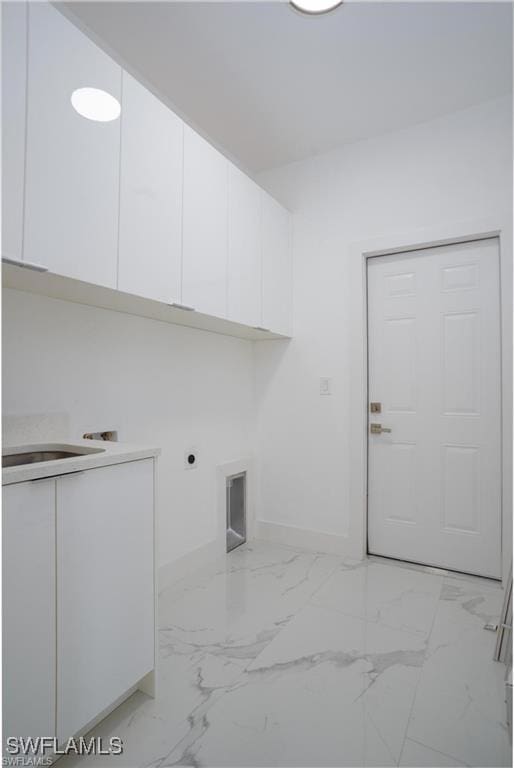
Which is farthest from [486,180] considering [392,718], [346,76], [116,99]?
[392,718]

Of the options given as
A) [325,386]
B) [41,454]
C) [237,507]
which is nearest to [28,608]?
[41,454]

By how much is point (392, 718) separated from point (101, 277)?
5.69 ft

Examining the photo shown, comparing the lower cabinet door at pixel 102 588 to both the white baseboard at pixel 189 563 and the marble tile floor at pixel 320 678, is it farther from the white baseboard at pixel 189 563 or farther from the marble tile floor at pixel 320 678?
the white baseboard at pixel 189 563

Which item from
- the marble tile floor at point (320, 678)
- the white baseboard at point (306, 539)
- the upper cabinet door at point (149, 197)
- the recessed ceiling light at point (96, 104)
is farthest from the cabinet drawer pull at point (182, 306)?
the white baseboard at point (306, 539)

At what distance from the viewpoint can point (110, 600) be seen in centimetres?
121

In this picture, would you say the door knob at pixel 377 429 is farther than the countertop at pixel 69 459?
Yes

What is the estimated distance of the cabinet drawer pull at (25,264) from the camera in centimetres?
113

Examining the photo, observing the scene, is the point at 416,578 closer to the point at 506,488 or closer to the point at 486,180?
the point at 506,488

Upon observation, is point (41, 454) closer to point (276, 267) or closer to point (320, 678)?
point (320, 678)

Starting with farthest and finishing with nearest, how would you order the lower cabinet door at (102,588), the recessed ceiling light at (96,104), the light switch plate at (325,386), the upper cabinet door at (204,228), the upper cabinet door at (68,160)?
the light switch plate at (325,386), the upper cabinet door at (204,228), the recessed ceiling light at (96,104), the upper cabinet door at (68,160), the lower cabinet door at (102,588)

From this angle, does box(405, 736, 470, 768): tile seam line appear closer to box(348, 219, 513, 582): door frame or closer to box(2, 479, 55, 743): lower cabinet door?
box(2, 479, 55, 743): lower cabinet door

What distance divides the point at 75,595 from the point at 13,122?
133 centimetres

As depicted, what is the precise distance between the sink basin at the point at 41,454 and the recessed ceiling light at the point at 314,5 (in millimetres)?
1885

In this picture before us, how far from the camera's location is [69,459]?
1104mm
